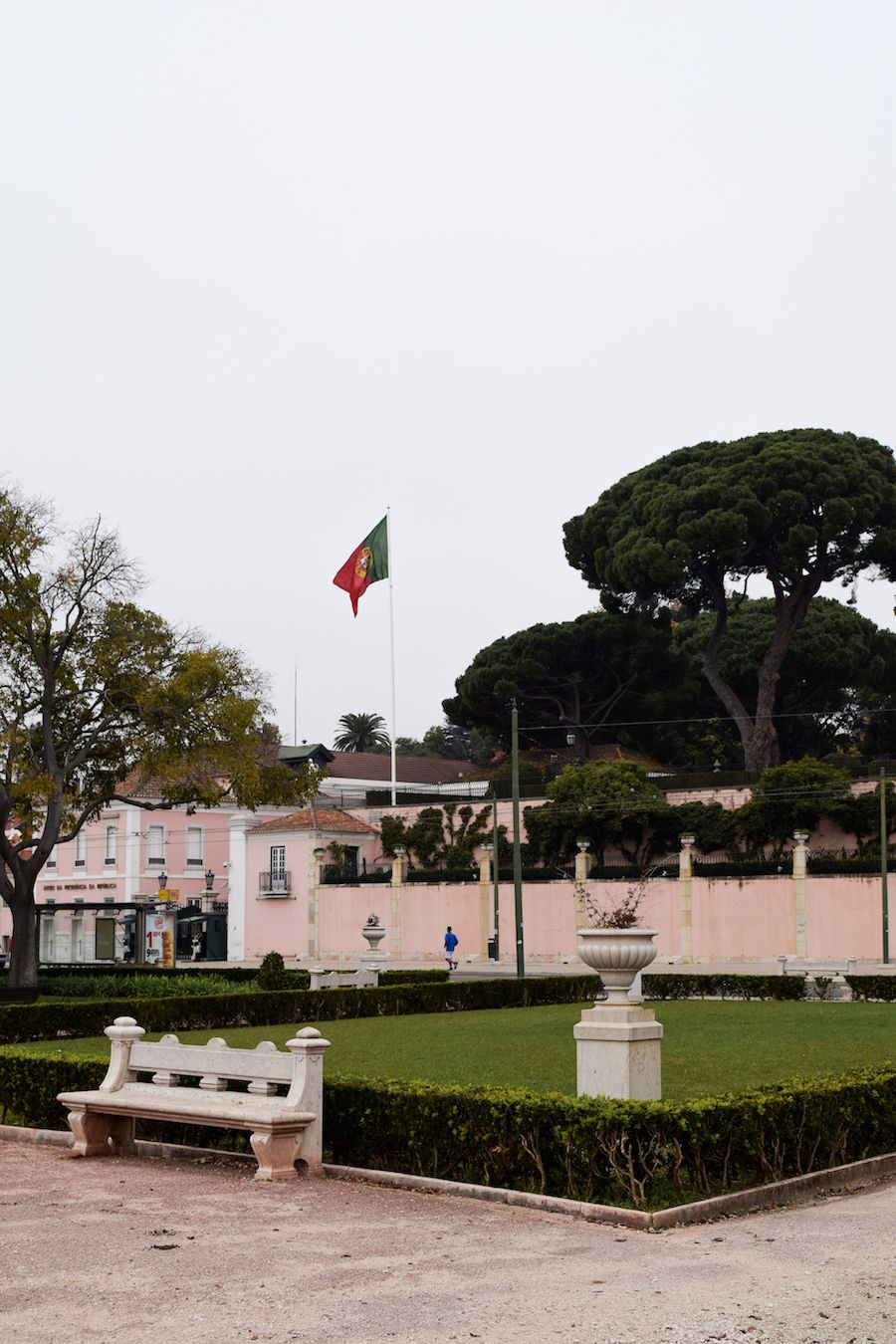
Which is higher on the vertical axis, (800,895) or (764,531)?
(764,531)

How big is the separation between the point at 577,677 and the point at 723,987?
113 ft

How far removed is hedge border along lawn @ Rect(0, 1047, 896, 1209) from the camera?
29.1 feet

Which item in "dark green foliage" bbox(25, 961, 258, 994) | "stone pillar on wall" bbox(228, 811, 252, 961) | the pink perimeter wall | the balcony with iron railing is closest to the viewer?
"dark green foliage" bbox(25, 961, 258, 994)

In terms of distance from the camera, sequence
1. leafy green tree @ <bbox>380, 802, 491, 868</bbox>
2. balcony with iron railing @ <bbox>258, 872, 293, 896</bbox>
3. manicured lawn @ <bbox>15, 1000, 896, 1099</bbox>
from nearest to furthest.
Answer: manicured lawn @ <bbox>15, 1000, 896, 1099</bbox>, leafy green tree @ <bbox>380, 802, 491, 868</bbox>, balcony with iron railing @ <bbox>258, 872, 293, 896</bbox>

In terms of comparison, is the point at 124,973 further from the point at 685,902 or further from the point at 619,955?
the point at 619,955

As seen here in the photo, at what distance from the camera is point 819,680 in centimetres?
6178

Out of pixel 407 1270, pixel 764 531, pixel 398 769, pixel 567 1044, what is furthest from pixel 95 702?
pixel 398 769

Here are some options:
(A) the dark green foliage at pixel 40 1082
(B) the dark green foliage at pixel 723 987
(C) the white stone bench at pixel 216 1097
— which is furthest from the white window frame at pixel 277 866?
(C) the white stone bench at pixel 216 1097

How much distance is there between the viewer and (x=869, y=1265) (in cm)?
727

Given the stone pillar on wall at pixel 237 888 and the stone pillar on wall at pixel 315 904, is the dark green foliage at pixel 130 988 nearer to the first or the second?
the stone pillar on wall at pixel 315 904

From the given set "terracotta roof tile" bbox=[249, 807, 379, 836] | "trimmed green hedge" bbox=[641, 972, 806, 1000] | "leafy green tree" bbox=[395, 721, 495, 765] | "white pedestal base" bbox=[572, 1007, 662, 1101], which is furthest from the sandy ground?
"leafy green tree" bbox=[395, 721, 495, 765]

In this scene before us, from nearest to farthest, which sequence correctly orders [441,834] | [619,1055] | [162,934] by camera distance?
[619,1055] < [162,934] < [441,834]

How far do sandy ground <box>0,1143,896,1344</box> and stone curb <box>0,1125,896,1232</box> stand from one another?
0.39 feet

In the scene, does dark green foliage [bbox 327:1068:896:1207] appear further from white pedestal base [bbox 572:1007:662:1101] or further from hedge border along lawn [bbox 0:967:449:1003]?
hedge border along lawn [bbox 0:967:449:1003]
